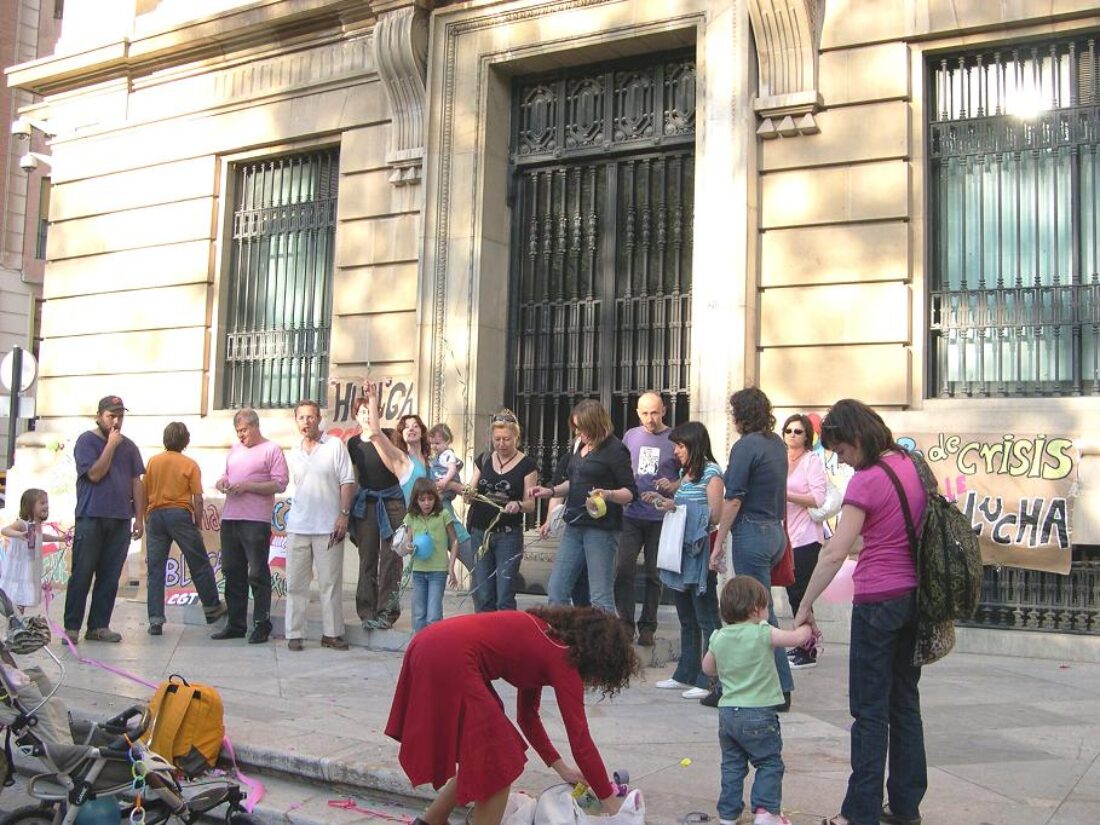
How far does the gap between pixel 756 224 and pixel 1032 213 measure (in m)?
2.42

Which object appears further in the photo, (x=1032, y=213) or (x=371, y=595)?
(x=1032, y=213)

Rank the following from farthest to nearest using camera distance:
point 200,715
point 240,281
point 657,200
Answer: point 240,281
point 657,200
point 200,715

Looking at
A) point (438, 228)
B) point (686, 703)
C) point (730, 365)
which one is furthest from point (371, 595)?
point (438, 228)

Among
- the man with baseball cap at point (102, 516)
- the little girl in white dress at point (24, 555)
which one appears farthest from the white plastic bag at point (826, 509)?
the little girl in white dress at point (24, 555)

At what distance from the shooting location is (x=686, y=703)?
715cm

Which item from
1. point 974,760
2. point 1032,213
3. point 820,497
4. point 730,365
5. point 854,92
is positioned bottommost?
point 974,760

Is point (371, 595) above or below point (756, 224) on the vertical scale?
below

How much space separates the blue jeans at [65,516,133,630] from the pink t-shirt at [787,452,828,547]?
5265 mm

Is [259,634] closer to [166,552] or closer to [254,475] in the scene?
[166,552]

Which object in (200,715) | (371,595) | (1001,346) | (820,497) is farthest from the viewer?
(1001,346)

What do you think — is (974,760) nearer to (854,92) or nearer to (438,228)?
(854,92)

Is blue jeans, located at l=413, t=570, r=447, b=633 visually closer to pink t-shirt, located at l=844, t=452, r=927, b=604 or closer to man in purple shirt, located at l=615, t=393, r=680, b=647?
man in purple shirt, located at l=615, t=393, r=680, b=647

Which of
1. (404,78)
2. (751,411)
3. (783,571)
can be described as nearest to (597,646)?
(751,411)

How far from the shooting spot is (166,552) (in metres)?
9.66
